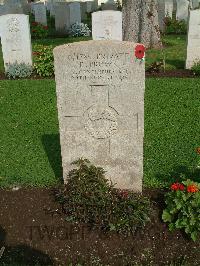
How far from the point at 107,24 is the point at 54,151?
5648 millimetres

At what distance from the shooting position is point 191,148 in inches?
243

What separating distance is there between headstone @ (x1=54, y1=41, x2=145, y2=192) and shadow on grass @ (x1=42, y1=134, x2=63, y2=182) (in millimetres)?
801

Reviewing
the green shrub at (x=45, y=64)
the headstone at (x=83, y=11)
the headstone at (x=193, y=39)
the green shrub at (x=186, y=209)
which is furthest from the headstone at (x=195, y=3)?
the green shrub at (x=186, y=209)

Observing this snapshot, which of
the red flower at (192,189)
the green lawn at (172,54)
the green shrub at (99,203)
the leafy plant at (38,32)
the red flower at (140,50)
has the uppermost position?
the red flower at (140,50)

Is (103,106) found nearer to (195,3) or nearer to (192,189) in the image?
(192,189)

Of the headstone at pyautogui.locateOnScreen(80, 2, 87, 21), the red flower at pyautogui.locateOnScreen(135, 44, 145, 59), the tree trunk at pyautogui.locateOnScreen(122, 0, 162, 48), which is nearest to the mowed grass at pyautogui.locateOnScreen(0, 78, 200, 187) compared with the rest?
the red flower at pyautogui.locateOnScreen(135, 44, 145, 59)

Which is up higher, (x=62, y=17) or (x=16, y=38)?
(x=62, y=17)

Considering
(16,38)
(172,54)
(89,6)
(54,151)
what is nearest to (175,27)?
(172,54)

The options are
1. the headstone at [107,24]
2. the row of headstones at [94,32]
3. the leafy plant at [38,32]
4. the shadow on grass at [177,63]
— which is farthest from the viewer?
the leafy plant at [38,32]

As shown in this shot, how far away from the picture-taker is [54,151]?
627 centimetres

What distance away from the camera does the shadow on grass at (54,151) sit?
5691mm

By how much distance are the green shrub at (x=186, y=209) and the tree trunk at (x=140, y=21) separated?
8972mm

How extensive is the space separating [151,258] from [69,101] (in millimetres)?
2000

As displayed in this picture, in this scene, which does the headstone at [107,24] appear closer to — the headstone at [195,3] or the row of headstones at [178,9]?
the row of headstones at [178,9]
